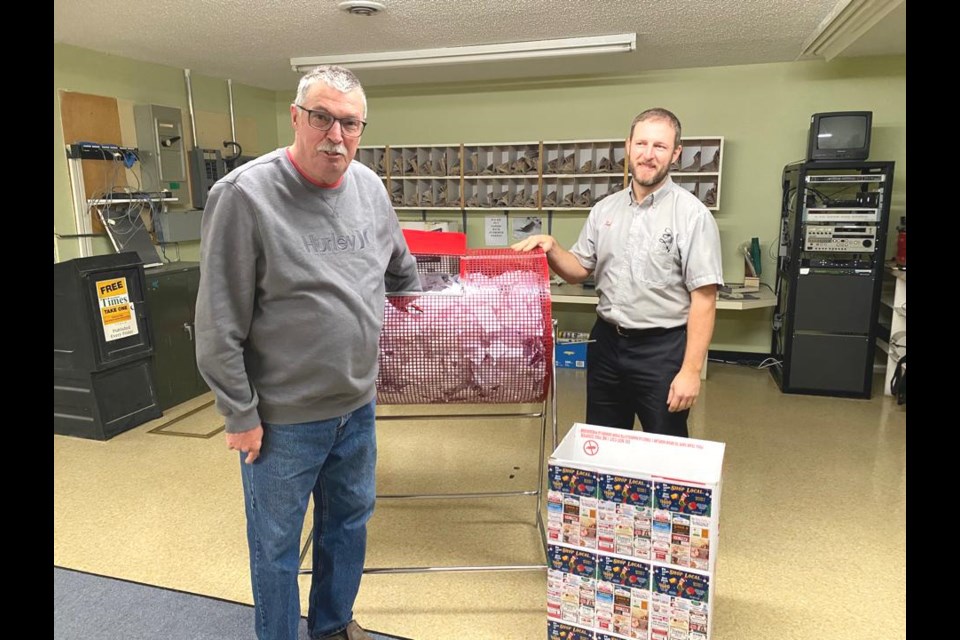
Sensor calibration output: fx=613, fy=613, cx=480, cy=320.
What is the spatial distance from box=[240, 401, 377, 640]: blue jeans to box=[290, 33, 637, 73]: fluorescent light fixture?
3.13m

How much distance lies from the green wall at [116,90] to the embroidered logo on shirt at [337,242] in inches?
106

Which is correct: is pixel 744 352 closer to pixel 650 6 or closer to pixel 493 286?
pixel 650 6

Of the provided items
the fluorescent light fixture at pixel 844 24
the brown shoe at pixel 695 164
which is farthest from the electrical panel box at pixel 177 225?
the fluorescent light fixture at pixel 844 24

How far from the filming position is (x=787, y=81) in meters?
4.70

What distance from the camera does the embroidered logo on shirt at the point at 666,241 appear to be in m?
2.06

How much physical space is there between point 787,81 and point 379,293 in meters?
4.41

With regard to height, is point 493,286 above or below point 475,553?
above

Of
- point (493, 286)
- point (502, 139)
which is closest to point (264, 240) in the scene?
point (493, 286)

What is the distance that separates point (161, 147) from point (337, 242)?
150 inches

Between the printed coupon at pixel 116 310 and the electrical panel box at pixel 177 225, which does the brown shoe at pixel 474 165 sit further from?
the printed coupon at pixel 116 310

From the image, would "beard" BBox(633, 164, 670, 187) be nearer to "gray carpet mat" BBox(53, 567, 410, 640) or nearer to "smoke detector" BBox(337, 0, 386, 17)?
"gray carpet mat" BBox(53, 567, 410, 640)

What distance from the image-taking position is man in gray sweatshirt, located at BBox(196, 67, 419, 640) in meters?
1.37

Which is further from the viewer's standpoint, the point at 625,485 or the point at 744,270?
the point at 744,270

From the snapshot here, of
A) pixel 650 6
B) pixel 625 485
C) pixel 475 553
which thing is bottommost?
pixel 475 553
